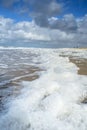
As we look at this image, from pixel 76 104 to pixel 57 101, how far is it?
0.70 metres

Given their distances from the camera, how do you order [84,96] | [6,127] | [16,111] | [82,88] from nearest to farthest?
1. [6,127]
2. [16,111]
3. [84,96]
4. [82,88]

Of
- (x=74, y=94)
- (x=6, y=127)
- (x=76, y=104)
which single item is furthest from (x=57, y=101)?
(x=6, y=127)

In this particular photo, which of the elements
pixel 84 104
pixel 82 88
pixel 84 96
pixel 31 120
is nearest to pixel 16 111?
pixel 31 120

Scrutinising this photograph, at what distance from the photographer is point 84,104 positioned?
7.23m

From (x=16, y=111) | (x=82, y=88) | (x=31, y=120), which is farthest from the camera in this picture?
(x=82, y=88)

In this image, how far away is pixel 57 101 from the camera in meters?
7.17

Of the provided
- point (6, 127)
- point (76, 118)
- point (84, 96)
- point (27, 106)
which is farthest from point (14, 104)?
point (84, 96)

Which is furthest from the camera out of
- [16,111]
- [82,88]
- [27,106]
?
[82,88]

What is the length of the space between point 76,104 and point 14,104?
7.38 ft

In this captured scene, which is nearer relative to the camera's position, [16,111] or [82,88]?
[16,111]

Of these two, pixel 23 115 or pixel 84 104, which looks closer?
pixel 23 115

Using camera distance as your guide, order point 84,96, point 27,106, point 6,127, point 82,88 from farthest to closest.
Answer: point 82,88, point 84,96, point 27,106, point 6,127

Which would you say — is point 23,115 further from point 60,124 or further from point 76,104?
point 76,104

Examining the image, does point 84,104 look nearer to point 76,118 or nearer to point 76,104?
point 76,104
